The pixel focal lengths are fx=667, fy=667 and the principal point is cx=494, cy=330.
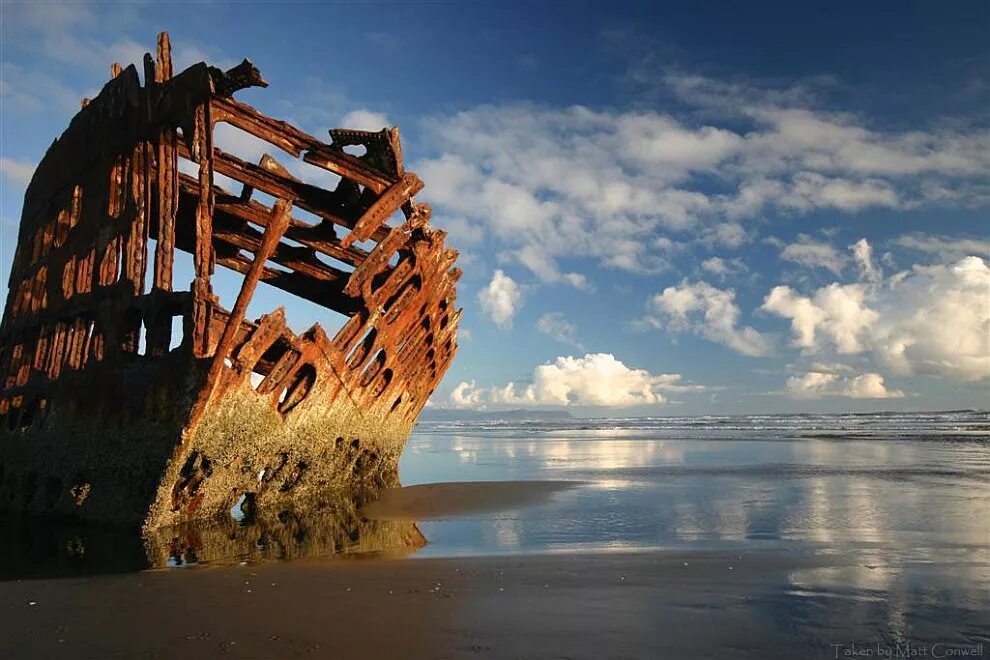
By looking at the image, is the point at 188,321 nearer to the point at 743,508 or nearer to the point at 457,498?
the point at 457,498

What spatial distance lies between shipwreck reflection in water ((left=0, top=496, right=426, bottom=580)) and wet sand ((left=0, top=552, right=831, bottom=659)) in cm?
54

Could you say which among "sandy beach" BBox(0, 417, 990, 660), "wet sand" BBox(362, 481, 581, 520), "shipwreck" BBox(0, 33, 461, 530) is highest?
"shipwreck" BBox(0, 33, 461, 530)

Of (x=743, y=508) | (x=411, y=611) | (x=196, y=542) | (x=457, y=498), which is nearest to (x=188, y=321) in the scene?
(x=196, y=542)

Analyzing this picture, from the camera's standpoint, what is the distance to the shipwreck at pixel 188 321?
670 cm

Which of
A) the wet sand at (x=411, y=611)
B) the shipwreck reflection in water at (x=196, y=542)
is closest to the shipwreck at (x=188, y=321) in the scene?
the shipwreck reflection in water at (x=196, y=542)

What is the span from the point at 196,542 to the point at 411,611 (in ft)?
10.9

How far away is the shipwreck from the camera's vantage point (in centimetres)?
670

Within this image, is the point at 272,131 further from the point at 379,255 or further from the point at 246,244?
the point at 246,244

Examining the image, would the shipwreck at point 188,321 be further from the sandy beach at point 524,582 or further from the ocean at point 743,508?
the ocean at point 743,508

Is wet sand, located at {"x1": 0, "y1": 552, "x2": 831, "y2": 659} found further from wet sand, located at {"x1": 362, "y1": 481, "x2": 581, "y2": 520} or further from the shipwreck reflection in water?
wet sand, located at {"x1": 362, "y1": 481, "x2": 581, "y2": 520}

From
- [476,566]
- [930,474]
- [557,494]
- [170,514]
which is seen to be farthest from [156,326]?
[930,474]

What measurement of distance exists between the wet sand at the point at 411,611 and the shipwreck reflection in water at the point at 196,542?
543 mm

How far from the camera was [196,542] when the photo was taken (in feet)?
20.7

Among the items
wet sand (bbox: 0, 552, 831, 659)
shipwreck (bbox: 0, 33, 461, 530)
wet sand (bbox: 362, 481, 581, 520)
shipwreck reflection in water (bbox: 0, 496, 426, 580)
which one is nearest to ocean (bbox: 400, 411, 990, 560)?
wet sand (bbox: 362, 481, 581, 520)
